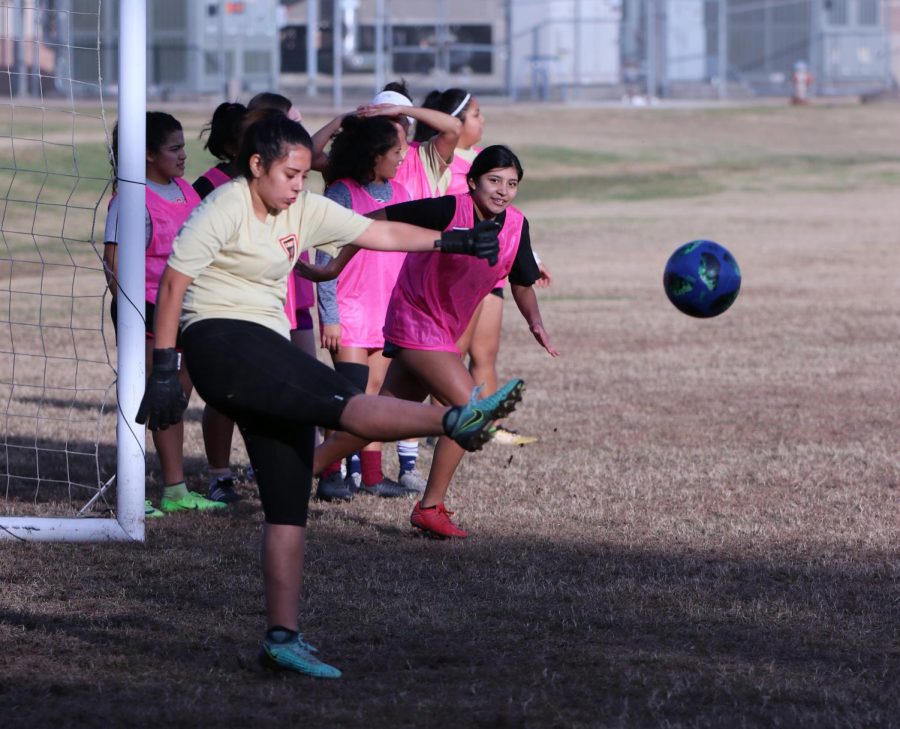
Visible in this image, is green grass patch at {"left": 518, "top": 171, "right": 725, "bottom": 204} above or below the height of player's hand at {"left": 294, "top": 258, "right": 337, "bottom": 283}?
above

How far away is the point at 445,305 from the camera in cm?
648

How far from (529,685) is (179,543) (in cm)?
247

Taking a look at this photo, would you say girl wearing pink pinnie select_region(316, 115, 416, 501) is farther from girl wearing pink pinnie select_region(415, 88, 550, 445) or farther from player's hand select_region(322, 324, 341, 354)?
girl wearing pink pinnie select_region(415, 88, 550, 445)

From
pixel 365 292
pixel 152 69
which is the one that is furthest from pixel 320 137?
pixel 152 69

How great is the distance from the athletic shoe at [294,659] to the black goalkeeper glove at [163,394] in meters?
0.79

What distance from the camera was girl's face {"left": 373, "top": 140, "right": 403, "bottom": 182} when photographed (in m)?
7.18

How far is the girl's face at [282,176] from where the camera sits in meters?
4.53

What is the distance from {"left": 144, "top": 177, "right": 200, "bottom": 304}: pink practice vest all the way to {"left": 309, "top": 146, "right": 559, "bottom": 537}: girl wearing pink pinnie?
3.81 ft

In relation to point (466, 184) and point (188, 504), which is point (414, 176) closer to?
point (466, 184)

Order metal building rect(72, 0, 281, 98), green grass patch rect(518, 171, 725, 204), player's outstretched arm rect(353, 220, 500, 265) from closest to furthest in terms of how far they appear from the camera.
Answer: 1. player's outstretched arm rect(353, 220, 500, 265)
2. green grass patch rect(518, 171, 725, 204)
3. metal building rect(72, 0, 281, 98)

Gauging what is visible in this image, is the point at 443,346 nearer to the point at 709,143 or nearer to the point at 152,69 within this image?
the point at 709,143

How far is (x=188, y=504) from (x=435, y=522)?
1.46 meters

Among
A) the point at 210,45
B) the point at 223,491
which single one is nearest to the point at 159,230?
the point at 223,491

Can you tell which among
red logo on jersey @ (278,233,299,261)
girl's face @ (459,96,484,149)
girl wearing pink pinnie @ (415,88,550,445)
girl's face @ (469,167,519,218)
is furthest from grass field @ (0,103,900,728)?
girl's face @ (459,96,484,149)
